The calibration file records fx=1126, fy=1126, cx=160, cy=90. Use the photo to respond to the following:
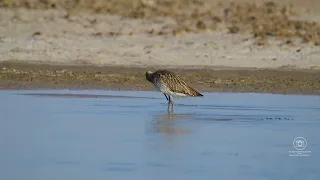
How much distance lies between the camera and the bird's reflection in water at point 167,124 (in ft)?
41.9

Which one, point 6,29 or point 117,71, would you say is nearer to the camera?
point 117,71

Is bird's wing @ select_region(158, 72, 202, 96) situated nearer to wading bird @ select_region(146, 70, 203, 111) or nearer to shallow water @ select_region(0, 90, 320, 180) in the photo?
wading bird @ select_region(146, 70, 203, 111)

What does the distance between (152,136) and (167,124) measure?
1.07 meters

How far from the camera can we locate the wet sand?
17.8 m

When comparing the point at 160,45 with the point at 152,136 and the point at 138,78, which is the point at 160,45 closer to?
the point at 138,78

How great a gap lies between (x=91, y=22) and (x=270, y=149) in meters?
13.5

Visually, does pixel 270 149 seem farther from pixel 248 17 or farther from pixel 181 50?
pixel 248 17

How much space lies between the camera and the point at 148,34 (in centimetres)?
2348

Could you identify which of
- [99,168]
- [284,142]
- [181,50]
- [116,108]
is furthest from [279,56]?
[99,168]

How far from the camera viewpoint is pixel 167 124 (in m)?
13.4

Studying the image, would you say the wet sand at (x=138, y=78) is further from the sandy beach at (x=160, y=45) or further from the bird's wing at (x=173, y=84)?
the bird's wing at (x=173, y=84)

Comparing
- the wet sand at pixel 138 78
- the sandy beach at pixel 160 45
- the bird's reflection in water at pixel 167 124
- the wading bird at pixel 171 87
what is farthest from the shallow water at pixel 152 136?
the sandy beach at pixel 160 45

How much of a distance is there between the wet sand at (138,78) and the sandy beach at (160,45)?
0.02 m

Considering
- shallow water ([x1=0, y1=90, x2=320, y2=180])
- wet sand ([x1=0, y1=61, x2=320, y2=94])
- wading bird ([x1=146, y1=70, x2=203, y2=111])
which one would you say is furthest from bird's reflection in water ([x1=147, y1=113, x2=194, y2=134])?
wet sand ([x1=0, y1=61, x2=320, y2=94])
